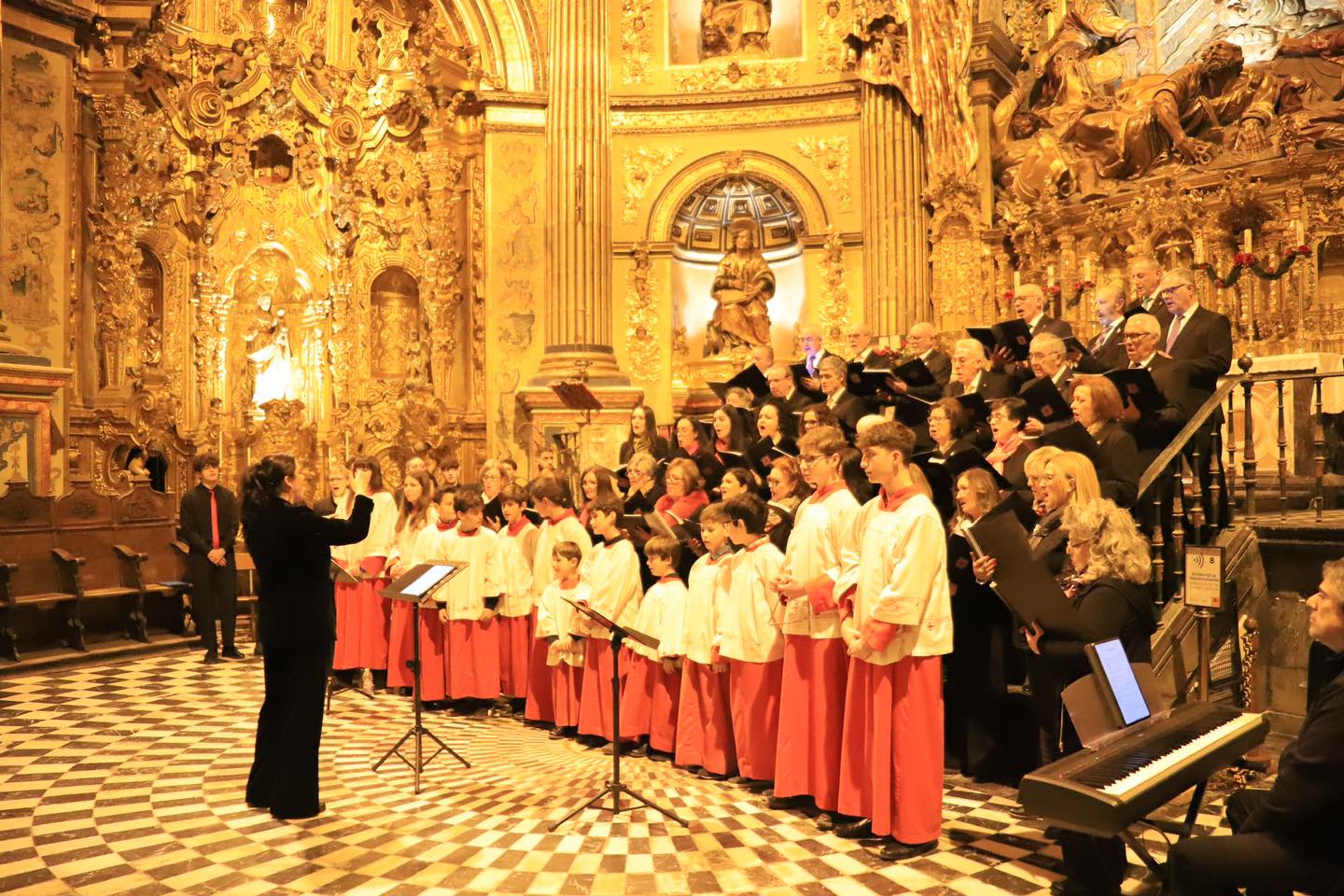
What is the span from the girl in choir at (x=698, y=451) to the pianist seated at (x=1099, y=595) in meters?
3.23

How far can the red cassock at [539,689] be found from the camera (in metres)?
7.24

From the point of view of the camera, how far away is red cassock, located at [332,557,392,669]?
8.44 m

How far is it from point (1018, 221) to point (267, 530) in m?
9.40

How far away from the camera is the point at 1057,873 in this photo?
170 inches

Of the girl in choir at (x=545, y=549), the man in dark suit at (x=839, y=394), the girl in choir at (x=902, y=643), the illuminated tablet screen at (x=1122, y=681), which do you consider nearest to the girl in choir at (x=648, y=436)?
the man in dark suit at (x=839, y=394)

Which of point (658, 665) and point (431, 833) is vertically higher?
point (658, 665)

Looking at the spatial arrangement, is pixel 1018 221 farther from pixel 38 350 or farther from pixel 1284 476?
pixel 38 350

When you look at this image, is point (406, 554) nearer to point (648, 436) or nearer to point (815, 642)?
point (648, 436)

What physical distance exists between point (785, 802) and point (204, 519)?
6.63m

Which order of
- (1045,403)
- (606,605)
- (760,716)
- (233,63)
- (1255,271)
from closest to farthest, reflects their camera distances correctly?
(760,716), (1045,403), (606,605), (1255,271), (233,63)

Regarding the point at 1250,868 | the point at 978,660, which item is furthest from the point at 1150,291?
the point at 1250,868

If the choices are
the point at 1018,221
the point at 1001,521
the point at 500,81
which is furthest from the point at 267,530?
the point at 500,81

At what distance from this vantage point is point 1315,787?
113 inches

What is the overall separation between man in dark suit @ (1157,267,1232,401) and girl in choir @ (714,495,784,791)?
2.76 metres
